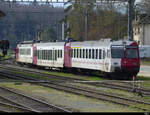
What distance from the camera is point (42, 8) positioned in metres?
43.1

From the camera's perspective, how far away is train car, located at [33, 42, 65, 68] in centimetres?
3334

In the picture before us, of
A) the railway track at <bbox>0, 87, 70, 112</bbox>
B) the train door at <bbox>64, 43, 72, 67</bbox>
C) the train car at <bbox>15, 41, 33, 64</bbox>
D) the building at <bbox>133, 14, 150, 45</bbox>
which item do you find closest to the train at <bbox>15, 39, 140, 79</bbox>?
the train door at <bbox>64, 43, 72, 67</bbox>

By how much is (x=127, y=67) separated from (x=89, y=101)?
32.8 ft

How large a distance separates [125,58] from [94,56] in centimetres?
314

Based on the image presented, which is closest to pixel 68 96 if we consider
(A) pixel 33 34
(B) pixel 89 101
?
(B) pixel 89 101

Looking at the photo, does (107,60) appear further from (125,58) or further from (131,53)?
(131,53)

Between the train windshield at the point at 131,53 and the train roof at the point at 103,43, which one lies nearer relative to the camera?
the train windshield at the point at 131,53

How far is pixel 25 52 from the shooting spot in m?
44.3

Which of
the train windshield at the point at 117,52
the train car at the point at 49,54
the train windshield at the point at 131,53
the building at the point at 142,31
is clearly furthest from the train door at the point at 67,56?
the building at the point at 142,31

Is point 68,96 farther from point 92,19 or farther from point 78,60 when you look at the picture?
point 92,19

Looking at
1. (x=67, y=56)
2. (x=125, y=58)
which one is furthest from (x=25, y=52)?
(x=125, y=58)

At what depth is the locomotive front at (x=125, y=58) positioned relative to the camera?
2428 cm

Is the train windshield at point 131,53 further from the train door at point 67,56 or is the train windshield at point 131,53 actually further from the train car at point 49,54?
the train car at point 49,54

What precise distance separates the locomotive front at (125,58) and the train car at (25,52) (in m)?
18.7
